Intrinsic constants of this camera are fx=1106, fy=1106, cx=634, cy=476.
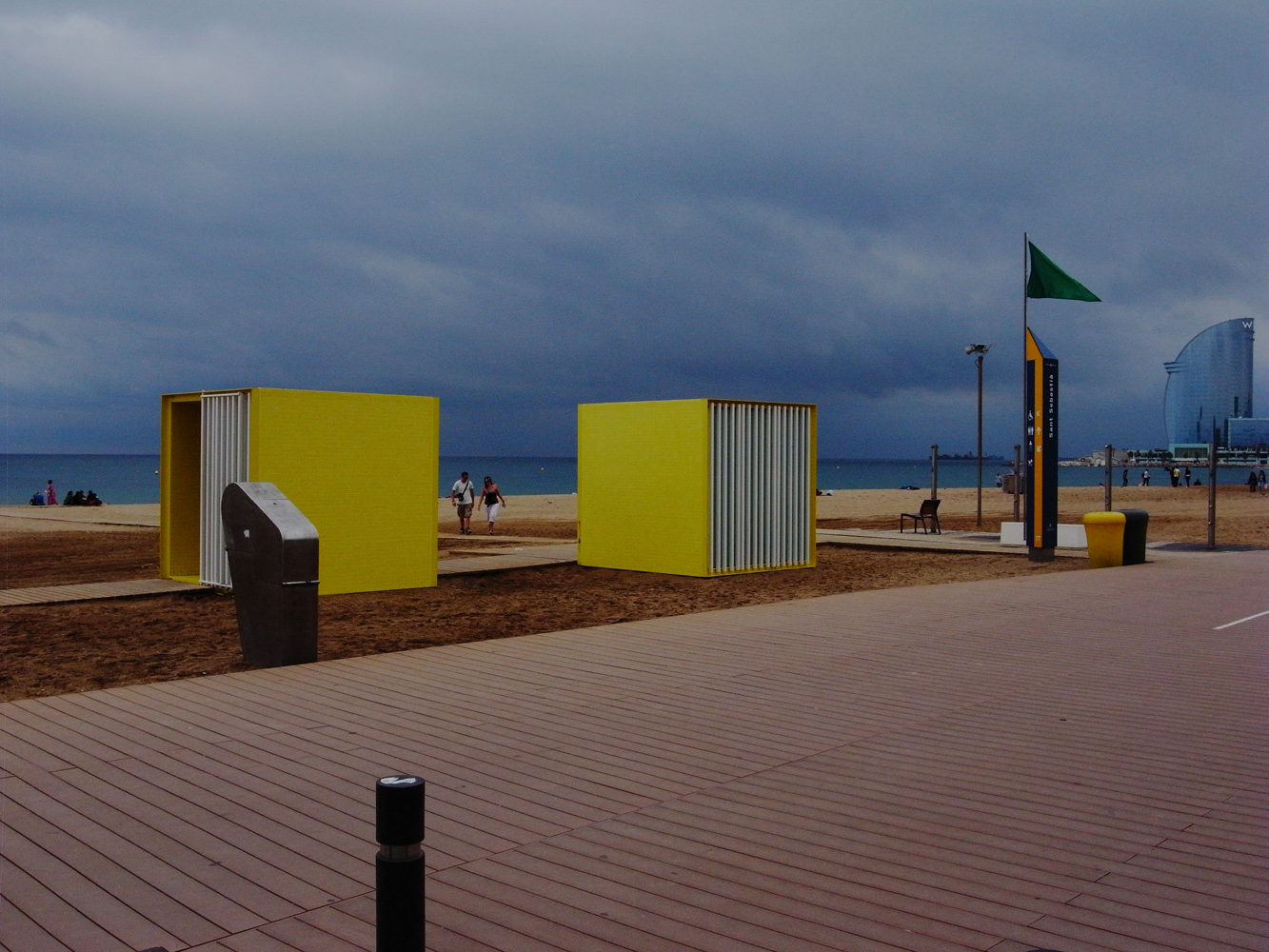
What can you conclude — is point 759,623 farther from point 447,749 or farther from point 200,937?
point 200,937

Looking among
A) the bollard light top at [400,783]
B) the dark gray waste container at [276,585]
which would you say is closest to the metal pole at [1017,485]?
the dark gray waste container at [276,585]

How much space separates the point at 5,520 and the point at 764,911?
1284 inches

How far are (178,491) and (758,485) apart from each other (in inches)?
311

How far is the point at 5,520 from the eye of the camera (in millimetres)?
30906

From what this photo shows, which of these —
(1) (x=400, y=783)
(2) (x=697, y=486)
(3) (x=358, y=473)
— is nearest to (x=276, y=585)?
(3) (x=358, y=473)

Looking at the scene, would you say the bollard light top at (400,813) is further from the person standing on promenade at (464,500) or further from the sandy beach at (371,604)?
the person standing on promenade at (464,500)

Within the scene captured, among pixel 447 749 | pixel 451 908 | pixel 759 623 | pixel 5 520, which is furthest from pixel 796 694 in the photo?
pixel 5 520

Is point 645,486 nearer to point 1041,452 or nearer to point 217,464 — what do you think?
point 217,464

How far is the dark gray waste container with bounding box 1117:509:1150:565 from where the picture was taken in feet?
→ 55.0

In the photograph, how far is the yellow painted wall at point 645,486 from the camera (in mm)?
15133

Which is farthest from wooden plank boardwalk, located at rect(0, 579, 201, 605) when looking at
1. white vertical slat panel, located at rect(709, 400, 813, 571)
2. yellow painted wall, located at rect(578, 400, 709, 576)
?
Answer: white vertical slat panel, located at rect(709, 400, 813, 571)

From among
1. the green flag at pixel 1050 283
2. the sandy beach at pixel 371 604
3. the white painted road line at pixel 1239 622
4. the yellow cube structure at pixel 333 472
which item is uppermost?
the green flag at pixel 1050 283

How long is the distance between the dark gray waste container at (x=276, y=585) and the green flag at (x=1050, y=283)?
58.3 feet

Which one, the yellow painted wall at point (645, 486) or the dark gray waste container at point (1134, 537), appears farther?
the dark gray waste container at point (1134, 537)
